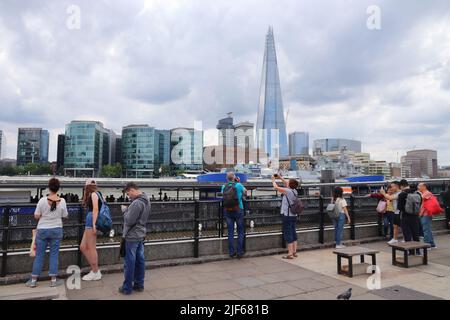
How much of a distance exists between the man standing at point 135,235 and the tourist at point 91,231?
852 millimetres

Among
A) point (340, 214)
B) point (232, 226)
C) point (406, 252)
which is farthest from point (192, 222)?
point (406, 252)

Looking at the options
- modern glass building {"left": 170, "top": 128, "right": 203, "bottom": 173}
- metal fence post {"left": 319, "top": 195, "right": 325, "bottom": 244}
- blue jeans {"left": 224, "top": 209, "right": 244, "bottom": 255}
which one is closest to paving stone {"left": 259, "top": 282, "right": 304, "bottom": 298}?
blue jeans {"left": 224, "top": 209, "right": 244, "bottom": 255}

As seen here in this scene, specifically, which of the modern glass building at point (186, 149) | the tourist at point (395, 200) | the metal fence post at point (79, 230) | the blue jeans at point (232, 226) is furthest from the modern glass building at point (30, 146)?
the tourist at point (395, 200)

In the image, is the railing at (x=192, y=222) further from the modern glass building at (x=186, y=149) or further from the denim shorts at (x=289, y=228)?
the modern glass building at (x=186, y=149)

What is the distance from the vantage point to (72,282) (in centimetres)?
646

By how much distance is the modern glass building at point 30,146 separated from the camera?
15500cm

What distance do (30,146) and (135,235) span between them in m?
173

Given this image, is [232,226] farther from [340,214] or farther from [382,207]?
[382,207]

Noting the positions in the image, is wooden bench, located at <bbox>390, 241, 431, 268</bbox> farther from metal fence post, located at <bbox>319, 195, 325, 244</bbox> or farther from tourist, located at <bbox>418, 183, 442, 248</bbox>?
metal fence post, located at <bbox>319, 195, 325, 244</bbox>

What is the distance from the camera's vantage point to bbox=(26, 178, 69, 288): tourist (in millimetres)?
6219

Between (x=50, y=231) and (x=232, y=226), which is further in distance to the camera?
(x=232, y=226)

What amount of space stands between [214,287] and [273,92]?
163 m

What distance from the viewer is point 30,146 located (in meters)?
157
